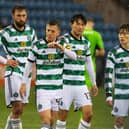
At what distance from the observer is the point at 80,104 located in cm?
916

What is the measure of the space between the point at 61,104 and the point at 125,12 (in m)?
13.2

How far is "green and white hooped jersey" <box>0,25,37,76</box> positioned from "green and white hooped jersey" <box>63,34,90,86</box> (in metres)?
0.73

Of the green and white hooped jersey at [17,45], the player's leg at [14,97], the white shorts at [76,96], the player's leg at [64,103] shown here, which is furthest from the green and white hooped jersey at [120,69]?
the player's leg at [14,97]

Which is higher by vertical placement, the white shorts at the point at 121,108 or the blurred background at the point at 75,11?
the blurred background at the point at 75,11

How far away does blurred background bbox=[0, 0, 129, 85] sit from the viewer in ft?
69.2

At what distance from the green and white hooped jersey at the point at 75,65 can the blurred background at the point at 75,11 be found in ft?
37.9

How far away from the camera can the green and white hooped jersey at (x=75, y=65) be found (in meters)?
9.16

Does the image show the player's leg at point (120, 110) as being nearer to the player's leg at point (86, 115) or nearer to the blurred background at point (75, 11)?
the player's leg at point (86, 115)

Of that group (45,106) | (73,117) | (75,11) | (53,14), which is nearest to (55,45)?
(45,106)

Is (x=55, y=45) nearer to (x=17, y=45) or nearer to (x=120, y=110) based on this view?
(x=17, y=45)

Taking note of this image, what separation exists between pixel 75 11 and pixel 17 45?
40.3 feet

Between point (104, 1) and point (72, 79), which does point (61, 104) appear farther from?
point (104, 1)

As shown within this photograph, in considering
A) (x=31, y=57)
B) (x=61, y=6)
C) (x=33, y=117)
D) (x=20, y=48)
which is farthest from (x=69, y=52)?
(x=61, y=6)

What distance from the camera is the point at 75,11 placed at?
71.7 feet
